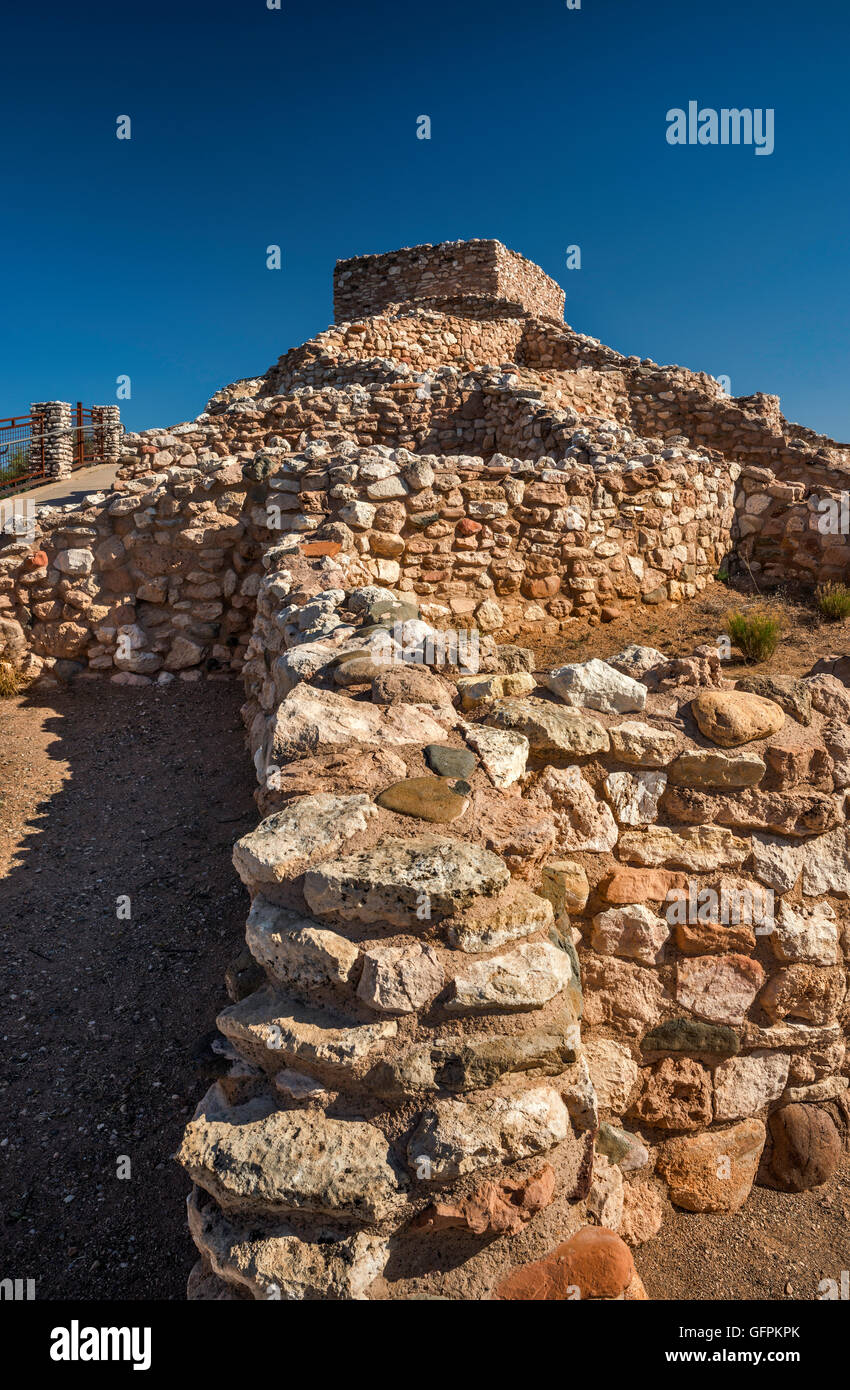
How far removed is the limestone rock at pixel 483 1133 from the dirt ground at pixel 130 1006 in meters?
0.63

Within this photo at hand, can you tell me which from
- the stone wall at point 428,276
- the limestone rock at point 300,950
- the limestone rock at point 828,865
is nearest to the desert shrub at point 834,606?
the limestone rock at point 828,865

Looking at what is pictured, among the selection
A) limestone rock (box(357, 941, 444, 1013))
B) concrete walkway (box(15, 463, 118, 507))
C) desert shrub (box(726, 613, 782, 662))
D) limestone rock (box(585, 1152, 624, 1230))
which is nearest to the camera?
limestone rock (box(357, 941, 444, 1013))

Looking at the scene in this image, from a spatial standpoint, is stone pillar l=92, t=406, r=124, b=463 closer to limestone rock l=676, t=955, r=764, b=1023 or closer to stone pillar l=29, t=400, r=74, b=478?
stone pillar l=29, t=400, r=74, b=478

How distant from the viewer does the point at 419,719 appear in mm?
2779

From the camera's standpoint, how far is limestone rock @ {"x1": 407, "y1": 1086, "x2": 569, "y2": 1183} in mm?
1765

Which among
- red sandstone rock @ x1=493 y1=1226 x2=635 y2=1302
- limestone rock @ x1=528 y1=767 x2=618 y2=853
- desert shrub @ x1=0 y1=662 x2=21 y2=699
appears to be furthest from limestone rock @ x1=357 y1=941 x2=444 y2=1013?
desert shrub @ x1=0 y1=662 x2=21 y2=699

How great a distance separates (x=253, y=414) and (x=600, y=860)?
7.78 meters

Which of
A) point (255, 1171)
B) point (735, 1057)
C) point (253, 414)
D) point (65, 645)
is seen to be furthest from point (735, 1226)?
point (253, 414)

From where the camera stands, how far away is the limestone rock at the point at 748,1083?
277 centimetres

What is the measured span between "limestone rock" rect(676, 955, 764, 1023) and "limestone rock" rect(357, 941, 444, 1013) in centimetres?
115

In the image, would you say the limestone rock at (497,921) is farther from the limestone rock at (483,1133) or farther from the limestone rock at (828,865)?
the limestone rock at (828,865)

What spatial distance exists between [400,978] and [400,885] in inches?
8.8

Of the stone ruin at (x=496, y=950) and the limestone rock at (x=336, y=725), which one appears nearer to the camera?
the stone ruin at (x=496, y=950)
